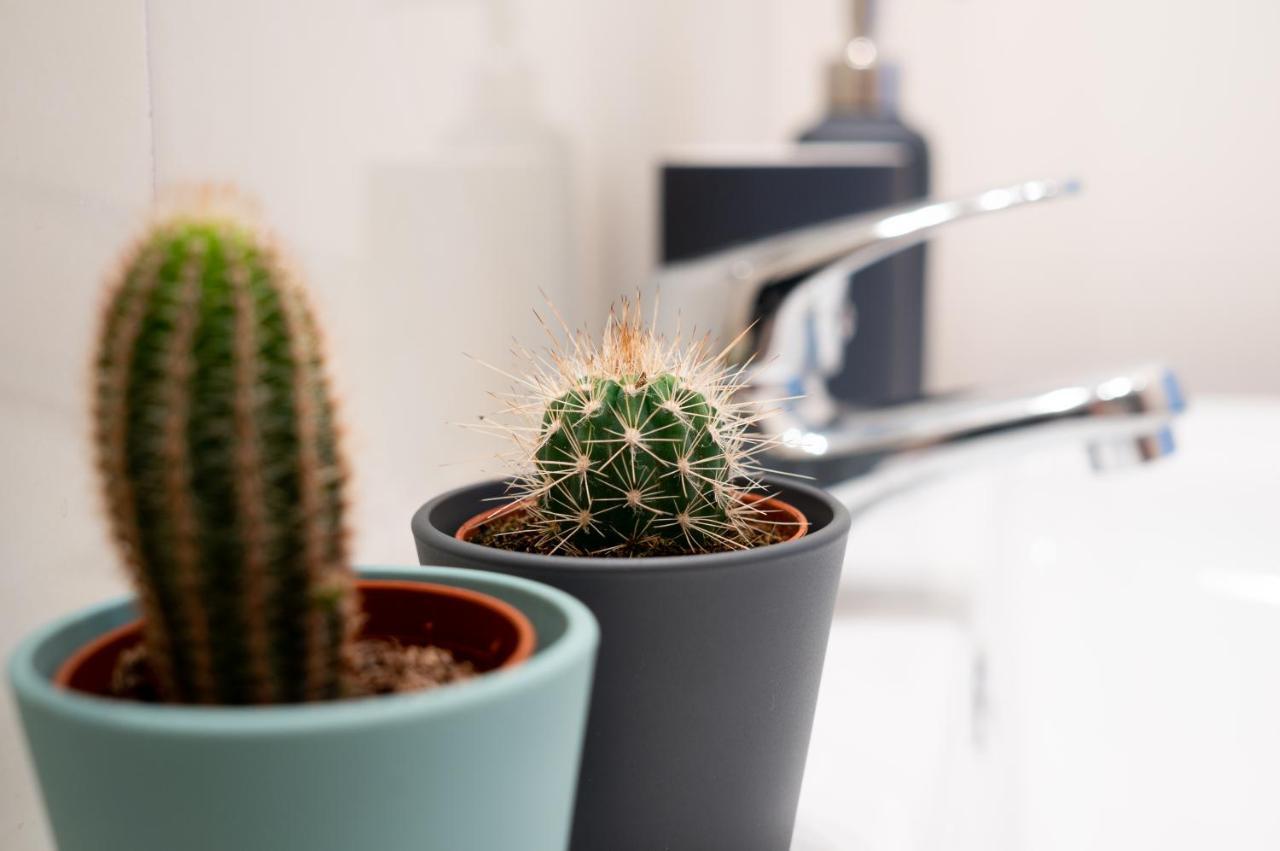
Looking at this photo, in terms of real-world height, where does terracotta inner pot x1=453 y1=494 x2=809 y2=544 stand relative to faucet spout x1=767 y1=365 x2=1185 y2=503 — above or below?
above

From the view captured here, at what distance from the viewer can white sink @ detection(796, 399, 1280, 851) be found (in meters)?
0.44

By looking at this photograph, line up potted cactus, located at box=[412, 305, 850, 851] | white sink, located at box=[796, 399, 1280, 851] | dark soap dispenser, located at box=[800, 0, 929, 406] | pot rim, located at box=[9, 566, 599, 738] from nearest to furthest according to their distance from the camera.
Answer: pot rim, located at box=[9, 566, 599, 738] < potted cactus, located at box=[412, 305, 850, 851] < white sink, located at box=[796, 399, 1280, 851] < dark soap dispenser, located at box=[800, 0, 929, 406]

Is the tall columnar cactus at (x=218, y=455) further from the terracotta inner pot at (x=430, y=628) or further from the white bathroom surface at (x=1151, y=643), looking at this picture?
Answer: the white bathroom surface at (x=1151, y=643)

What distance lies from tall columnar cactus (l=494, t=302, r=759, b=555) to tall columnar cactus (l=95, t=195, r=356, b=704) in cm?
12

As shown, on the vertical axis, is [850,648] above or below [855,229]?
below

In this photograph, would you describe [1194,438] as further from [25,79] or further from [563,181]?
[25,79]

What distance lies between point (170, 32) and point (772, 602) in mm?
224

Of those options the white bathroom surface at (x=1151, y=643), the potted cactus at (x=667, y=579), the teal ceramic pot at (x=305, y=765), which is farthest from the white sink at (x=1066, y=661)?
the teal ceramic pot at (x=305, y=765)

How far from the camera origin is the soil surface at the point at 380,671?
203 millimetres

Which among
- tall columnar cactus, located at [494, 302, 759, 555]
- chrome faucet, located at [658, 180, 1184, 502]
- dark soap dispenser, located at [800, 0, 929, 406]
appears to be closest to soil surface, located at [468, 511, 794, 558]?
tall columnar cactus, located at [494, 302, 759, 555]

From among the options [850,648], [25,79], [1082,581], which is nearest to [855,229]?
[850,648]

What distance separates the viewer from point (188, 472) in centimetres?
17

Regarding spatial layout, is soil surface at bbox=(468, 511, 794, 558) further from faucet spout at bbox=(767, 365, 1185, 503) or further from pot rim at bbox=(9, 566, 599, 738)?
faucet spout at bbox=(767, 365, 1185, 503)

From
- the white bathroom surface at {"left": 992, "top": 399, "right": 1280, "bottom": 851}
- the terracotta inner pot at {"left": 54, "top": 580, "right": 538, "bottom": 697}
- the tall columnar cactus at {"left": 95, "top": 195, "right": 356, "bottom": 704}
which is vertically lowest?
the white bathroom surface at {"left": 992, "top": 399, "right": 1280, "bottom": 851}
